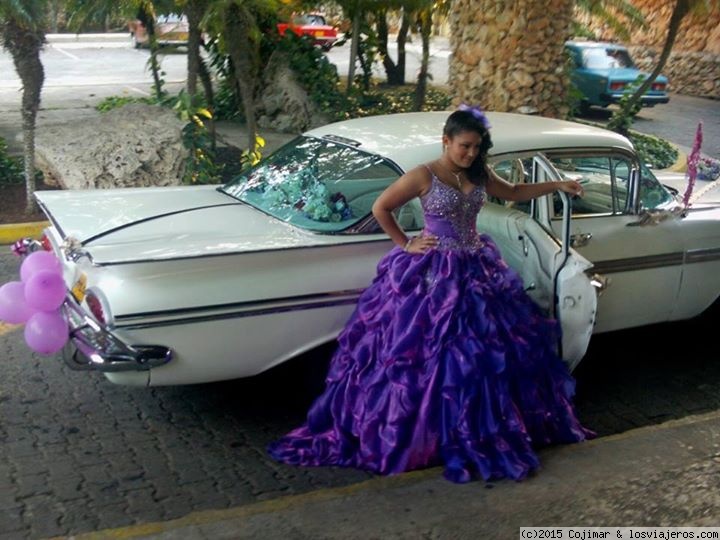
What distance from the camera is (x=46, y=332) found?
4.28 meters

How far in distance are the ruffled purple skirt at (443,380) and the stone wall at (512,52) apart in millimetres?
5499

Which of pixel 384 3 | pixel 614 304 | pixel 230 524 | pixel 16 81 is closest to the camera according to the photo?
pixel 230 524

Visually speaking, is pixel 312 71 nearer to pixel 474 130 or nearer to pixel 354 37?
pixel 354 37

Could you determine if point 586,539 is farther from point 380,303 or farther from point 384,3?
point 384,3

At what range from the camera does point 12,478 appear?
4066 millimetres

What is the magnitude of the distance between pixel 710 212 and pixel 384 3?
8.67 m

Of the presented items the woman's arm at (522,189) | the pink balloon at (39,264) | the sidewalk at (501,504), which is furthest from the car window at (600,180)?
the pink balloon at (39,264)

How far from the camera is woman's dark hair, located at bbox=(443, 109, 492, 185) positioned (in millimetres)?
4188

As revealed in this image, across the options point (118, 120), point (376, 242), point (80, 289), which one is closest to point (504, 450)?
point (376, 242)

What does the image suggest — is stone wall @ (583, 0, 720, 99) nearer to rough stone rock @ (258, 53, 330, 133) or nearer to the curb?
rough stone rock @ (258, 53, 330, 133)

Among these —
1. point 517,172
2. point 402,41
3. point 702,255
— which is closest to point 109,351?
point 517,172

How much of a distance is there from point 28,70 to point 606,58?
13.9 m

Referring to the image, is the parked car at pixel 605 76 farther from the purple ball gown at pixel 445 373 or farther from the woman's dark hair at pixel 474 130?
the purple ball gown at pixel 445 373

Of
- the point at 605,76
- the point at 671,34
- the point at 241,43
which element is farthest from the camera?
the point at 605,76
